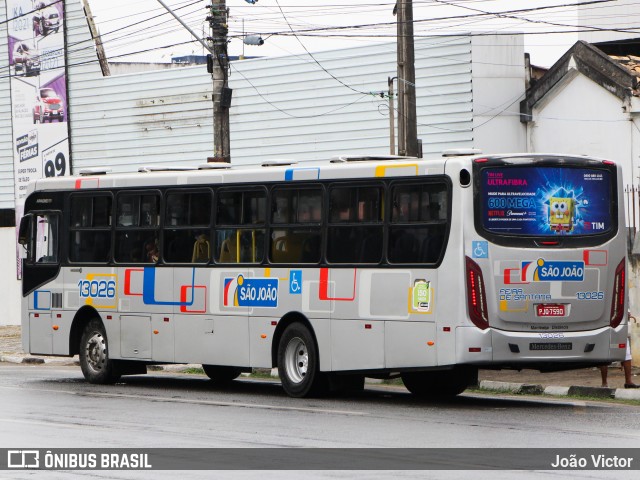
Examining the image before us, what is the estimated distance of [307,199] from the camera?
17.9m

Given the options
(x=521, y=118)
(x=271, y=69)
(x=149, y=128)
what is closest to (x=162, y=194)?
(x=521, y=118)

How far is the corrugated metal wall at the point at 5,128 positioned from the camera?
39.7 meters

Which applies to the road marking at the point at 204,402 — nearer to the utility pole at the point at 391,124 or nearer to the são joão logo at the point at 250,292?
the são joão logo at the point at 250,292

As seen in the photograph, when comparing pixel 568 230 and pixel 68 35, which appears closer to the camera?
pixel 568 230

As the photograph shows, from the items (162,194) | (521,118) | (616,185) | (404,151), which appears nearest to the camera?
(616,185)

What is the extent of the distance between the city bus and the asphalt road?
0.60m

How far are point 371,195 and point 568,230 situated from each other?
8.10ft

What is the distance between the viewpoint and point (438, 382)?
1853 cm

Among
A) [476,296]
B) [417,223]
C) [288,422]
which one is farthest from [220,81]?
[288,422]

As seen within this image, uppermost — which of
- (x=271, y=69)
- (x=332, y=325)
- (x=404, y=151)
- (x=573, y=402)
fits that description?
(x=271, y=69)

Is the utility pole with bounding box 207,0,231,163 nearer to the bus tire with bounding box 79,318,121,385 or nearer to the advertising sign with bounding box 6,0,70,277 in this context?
the bus tire with bounding box 79,318,121,385

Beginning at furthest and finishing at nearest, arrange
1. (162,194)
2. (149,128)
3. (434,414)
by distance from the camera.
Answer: (149,128), (162,194), (434,414)

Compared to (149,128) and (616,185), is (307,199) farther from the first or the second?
(149,128)

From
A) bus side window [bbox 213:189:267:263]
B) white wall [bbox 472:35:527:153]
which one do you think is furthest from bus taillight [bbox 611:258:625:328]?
white wall [bbox 472:35:527:153]
